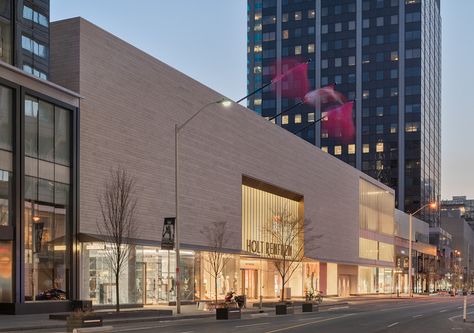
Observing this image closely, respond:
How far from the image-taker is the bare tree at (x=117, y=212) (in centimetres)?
3647

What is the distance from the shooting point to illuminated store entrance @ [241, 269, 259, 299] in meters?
63.2

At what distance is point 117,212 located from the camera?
36.8 m

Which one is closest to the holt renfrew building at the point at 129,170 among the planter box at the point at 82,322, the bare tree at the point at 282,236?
the bare tree at the point at 282,236

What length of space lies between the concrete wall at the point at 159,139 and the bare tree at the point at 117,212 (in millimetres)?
532

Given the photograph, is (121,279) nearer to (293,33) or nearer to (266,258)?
(266,258)

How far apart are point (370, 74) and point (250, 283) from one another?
364ft

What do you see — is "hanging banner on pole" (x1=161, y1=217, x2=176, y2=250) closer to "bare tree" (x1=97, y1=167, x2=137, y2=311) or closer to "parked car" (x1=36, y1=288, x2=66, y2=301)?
"bare tree" (x1=97, y1=167, x2=137, y2=311)

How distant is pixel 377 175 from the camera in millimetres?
162000

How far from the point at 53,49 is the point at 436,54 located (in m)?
161

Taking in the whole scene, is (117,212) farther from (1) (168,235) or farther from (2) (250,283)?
(2) (250,283)

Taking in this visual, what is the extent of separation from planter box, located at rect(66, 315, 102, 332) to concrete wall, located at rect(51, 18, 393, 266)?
12.2 metres

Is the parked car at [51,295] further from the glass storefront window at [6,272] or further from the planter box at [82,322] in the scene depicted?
the planter box at [82,322]

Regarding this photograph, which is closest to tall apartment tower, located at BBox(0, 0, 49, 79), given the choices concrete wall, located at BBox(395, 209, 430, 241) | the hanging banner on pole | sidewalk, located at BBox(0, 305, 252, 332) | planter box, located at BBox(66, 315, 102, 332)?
the hanging banner on pole

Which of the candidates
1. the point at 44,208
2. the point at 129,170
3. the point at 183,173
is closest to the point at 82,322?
the point at 44,208
